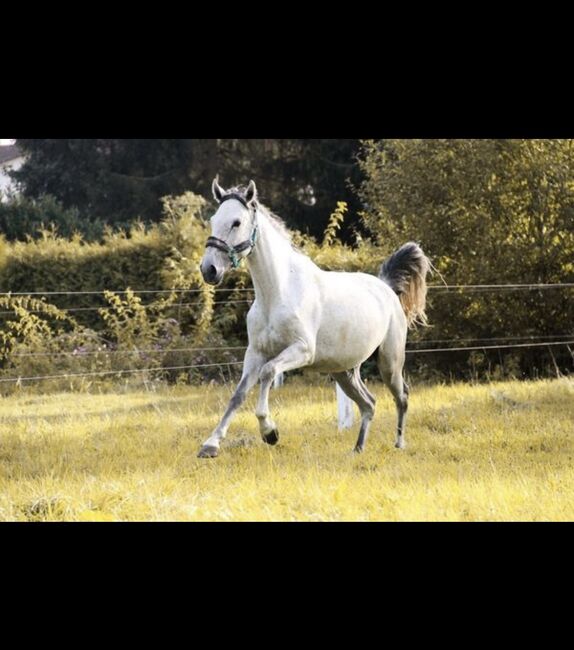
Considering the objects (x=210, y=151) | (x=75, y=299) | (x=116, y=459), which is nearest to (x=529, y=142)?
(x=75, y=299)

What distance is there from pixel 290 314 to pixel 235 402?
0.81 metres

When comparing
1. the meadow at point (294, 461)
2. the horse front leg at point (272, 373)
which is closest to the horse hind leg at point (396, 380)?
the meadow at point (294, 461)

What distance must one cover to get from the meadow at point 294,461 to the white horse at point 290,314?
1.70 feet

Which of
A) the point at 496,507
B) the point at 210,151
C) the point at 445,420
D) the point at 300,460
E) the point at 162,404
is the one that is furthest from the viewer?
the point at 210,151

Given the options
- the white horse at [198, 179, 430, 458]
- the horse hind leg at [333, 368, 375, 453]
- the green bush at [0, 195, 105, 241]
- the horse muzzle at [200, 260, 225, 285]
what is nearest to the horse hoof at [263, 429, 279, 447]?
the white horse at [198, 179, 430, 458]

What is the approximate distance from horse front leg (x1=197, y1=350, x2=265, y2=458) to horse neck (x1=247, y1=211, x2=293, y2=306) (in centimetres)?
46

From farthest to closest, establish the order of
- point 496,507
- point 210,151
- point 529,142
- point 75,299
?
point 210,151 < point 75,299 < point 529,142 < point 496,507

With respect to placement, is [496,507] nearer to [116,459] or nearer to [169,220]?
[116,459]

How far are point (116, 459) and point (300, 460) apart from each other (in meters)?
1.56

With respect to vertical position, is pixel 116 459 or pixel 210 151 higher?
pixel 210 151

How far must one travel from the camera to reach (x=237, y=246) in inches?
264

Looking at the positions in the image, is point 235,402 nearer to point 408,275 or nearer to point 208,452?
point 208,452

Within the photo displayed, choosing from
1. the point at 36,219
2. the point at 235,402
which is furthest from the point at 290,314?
the point at 36,219

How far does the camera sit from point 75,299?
15047mm
